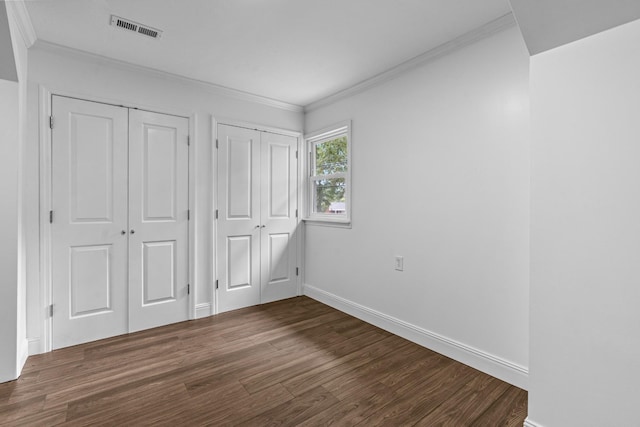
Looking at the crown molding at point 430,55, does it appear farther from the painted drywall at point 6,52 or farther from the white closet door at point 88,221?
the painted drywall at point 6,52

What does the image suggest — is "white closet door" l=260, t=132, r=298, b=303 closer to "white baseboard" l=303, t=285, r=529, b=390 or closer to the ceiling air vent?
"white baseboard" l=303, t=285, r=529, b=390

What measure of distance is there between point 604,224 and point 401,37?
181 centimetres

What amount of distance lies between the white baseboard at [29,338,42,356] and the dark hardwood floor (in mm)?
58

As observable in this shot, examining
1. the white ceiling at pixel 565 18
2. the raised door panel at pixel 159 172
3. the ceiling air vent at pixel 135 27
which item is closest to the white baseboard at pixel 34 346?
the raised door panel at pixel 159 172

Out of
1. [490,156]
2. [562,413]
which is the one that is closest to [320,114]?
[490,156]

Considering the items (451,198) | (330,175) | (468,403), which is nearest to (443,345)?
(468,403)

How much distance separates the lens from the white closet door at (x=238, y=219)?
3381mm

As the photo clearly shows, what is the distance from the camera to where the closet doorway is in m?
2.54

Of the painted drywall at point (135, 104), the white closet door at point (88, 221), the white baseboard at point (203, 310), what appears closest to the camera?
the painted drywall at point (135, 104)

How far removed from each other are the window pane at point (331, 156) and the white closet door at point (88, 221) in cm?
213

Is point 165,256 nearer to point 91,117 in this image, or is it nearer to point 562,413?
point 91,117

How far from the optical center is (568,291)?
145 cm

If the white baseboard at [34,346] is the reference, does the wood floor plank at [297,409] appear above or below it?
below

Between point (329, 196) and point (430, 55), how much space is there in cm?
186
